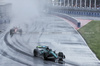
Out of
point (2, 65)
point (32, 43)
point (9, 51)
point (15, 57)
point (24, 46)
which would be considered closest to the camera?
point (2, 65)

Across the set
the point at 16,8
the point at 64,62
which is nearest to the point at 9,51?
the point at 64,62

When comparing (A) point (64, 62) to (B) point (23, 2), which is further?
(B) point (23, 2)

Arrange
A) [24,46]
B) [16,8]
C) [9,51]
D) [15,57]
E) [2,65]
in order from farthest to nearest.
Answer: [16,8] < [24,46] < [9,51] < [15,57] < [2,65]

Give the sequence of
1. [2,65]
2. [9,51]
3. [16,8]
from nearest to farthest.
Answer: [2,65], [9,51], [16,8]

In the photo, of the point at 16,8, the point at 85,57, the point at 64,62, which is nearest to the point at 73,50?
the point at 85,57

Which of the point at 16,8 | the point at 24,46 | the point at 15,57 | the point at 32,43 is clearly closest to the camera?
the point at 15,57

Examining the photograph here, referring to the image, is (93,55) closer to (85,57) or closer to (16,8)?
(85,57)

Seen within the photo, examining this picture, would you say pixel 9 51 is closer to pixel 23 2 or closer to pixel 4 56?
pixel 4 56

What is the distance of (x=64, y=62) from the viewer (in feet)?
60.2

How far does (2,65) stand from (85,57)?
22.8 feet

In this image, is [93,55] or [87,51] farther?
[87,51]

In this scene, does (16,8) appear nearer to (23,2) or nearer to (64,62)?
(23,2)

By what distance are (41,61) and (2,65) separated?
2.99 metres

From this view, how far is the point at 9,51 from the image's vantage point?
22375mm
